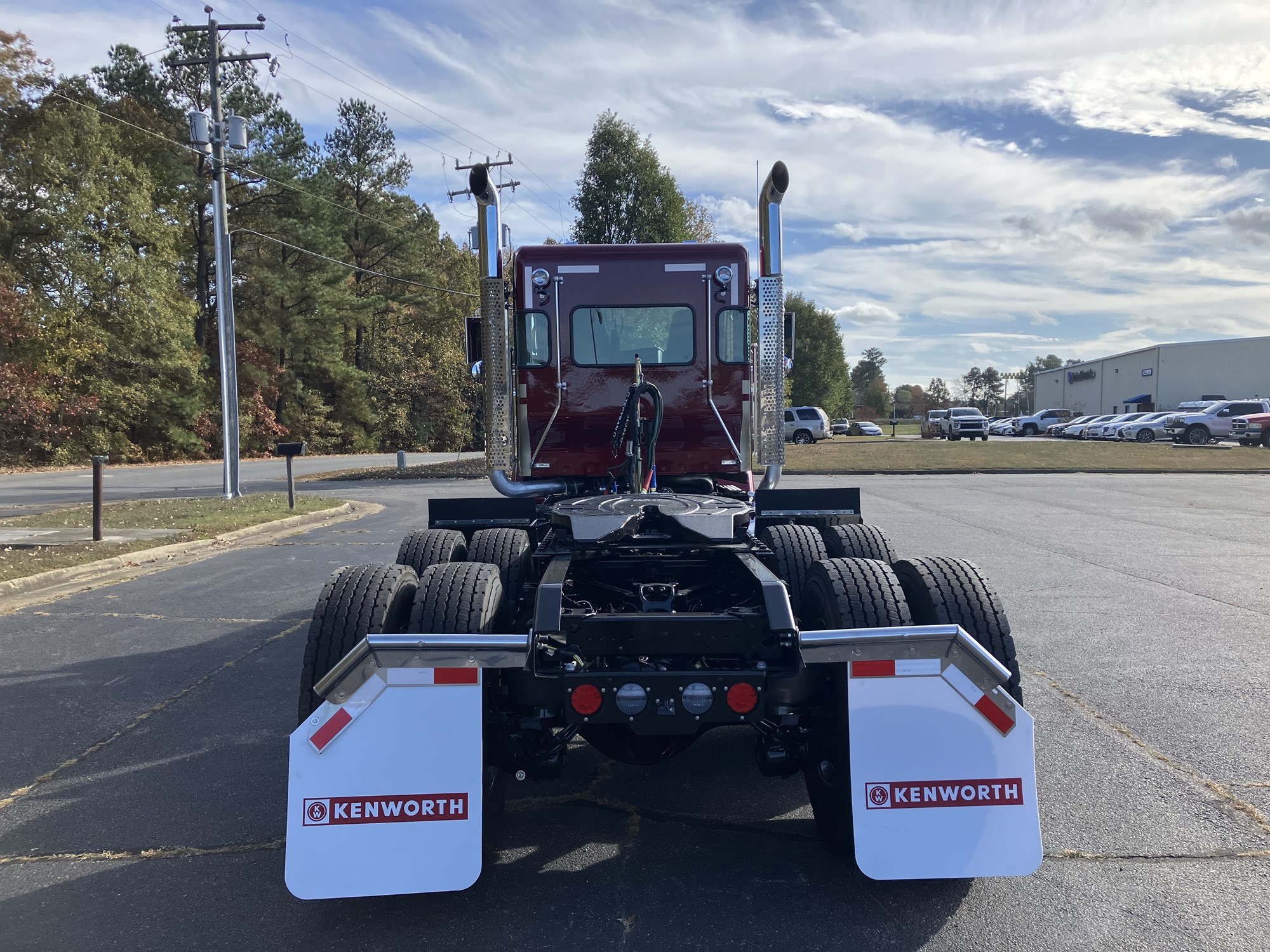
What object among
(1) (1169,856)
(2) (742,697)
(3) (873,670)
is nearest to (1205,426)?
(1) (1169,856)

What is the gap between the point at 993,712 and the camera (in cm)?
285

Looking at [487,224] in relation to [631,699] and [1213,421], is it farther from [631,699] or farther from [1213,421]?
[1213,421]

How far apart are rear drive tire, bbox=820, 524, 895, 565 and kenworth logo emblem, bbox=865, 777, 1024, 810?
6.81 feet

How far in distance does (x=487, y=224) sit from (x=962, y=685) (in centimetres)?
423

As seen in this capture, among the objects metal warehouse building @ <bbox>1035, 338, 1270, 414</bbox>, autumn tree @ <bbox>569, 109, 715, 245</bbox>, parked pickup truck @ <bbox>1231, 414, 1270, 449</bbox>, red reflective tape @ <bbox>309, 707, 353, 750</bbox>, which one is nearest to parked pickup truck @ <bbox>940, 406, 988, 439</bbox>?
parked pickup truck @ <bbox>1231, 414, 1270, 449</bbox>

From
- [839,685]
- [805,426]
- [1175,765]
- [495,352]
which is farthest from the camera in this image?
[805,426]

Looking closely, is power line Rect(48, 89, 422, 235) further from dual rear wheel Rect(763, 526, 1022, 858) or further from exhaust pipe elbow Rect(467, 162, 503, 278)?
dual rear wheel Rect(763, 526, 1022, 858)

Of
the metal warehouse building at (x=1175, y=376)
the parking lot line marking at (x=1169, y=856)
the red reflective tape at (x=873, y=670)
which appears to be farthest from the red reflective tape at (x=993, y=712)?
the metal warehouse building at (x=1175, y=376)

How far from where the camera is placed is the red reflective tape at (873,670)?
2844mm

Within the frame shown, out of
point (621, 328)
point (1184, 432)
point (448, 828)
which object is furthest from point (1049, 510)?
point (1184, 432)

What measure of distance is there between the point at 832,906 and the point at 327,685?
5.92 ft

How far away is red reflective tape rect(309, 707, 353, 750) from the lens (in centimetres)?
279

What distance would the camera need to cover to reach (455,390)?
149 feet

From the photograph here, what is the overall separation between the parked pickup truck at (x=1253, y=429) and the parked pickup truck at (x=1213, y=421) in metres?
0.58
